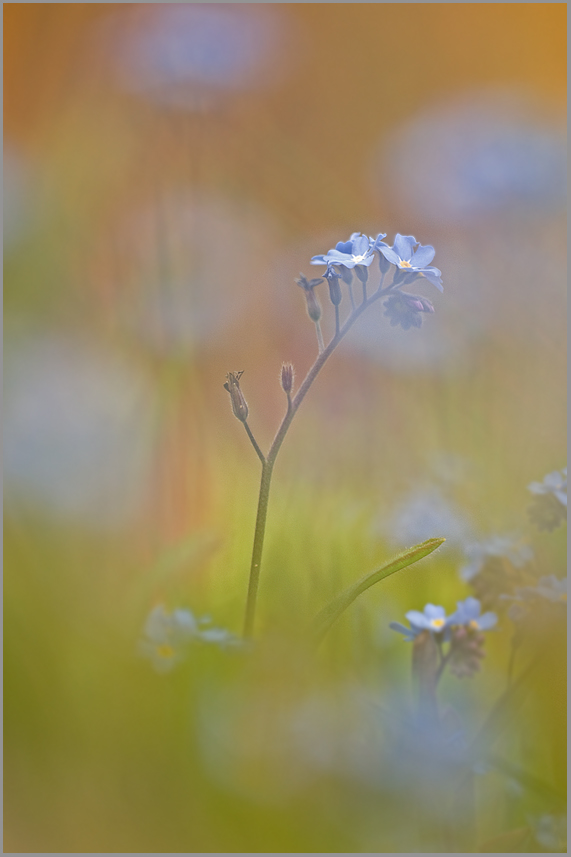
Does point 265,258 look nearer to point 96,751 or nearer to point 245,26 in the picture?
point 245,26

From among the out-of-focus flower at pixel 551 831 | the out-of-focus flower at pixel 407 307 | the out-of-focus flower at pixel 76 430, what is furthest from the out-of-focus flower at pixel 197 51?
the out-of-focus flower at pixel 551 831

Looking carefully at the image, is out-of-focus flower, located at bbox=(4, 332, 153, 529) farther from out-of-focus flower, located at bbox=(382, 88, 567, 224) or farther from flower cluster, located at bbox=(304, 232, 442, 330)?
out-of-focus flower, located at bbox=(382, 88, 567, 224)

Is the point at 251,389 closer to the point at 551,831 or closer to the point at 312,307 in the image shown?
the point at 312,307

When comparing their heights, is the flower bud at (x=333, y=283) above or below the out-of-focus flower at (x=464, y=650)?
above

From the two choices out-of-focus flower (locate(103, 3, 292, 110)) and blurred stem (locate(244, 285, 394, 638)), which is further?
out-of-focus flower (locate(103, 3, 292, 110))

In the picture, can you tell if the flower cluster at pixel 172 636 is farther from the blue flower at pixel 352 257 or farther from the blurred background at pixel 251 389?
the blue flower at pixel 352 257

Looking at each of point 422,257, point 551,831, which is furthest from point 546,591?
point 422,257

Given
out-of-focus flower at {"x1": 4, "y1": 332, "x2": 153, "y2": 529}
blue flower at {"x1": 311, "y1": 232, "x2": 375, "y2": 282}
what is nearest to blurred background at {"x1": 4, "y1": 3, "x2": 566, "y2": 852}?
out-of-focus flower at {"x1": 4, "y1": 332, "x2": 153, "y2": 529}
